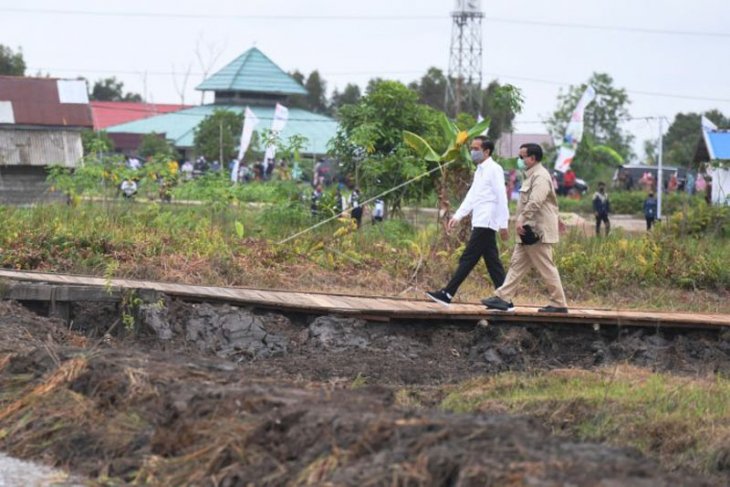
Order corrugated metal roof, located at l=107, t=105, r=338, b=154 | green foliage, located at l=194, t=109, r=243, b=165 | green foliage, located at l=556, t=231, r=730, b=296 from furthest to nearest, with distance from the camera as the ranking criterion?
corrugated metal roof, located at l=107, t=105, r=338, b=154, green foliage, located at l=194, t=109, r=243, b=165, green foliage, located at l=556, t=231, r=730, b=296

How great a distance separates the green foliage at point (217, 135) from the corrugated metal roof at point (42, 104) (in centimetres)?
1922

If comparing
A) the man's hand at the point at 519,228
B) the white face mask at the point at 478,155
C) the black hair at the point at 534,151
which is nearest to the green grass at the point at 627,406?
the man's hand at the point at 519,228

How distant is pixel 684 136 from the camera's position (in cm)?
7812

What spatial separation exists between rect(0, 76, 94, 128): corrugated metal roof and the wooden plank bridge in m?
20.0

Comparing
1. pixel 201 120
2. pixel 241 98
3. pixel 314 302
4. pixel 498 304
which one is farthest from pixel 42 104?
pixel 241 98

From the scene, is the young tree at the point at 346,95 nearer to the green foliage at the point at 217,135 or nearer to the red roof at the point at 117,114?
the red roof at the point at 117,114

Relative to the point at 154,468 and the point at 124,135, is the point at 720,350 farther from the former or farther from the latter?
the point at 124,135

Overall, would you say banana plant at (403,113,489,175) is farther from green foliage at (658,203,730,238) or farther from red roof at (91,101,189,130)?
red roof at (91,101,189,130)

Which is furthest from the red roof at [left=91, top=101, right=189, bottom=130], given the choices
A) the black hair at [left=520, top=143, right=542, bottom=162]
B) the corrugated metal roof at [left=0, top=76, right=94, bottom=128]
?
the black hair at [left=520, top=143, right=542, bottom=162]

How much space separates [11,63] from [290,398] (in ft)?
195

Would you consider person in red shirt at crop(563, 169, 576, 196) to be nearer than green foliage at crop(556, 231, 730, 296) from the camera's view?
No

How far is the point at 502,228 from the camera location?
13.9 meters

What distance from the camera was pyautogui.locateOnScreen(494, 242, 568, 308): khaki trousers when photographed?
13836mm

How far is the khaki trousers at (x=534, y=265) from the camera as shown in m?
13.8
